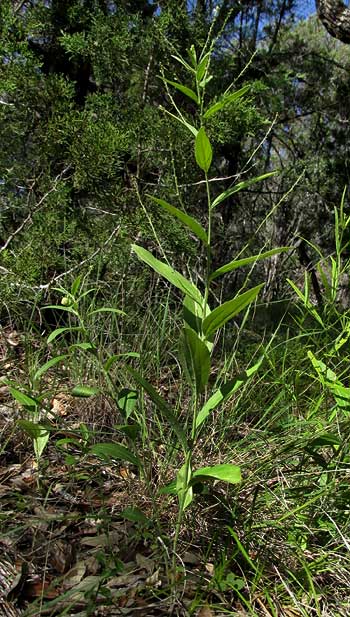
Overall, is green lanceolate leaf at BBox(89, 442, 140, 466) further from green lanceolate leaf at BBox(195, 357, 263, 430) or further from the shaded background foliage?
the shaded background foliage

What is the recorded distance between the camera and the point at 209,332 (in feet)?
4.37

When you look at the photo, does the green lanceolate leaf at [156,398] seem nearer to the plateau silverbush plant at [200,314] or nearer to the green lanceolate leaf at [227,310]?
the plateau silverbush plant at [200,314]

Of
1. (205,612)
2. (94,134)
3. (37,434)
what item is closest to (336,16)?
(94,134)

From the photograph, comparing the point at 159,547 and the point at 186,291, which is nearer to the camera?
the point at 186,291

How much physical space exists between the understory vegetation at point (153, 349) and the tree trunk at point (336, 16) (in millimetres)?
626

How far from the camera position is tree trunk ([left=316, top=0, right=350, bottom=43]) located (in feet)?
14.4

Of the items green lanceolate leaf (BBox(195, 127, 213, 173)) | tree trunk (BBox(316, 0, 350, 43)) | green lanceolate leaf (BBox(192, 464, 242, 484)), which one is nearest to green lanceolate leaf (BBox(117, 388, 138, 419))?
green lanceolate leaf (BBox(192, 464, 242, 484))

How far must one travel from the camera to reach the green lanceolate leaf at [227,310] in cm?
125

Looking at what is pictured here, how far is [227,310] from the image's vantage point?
1.28m

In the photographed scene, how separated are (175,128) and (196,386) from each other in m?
2.15

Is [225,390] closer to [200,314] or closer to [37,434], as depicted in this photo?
[200,314]

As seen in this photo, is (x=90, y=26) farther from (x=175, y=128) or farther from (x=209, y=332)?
(x=209, y=332)

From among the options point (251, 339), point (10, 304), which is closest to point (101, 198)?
point (10, 304)

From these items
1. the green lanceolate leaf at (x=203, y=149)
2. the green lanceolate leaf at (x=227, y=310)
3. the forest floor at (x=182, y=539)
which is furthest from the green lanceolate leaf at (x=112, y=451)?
the green lanceolate leaf at (x=203, y=149)
